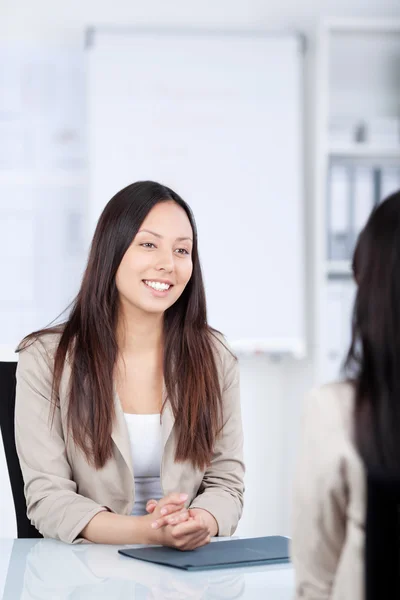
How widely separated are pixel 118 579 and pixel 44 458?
0.53m

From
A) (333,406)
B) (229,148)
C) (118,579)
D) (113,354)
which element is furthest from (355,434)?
(229,148)

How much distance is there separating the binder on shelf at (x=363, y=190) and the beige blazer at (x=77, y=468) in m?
1.76

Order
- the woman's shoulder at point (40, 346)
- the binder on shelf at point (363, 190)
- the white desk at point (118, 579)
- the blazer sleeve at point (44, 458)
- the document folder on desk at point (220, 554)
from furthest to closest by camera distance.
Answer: the binder on shelf at point (363, 190)
the woman's shoulder at point (40, 346)
the blazer sleeve at point (44, 458)
the document folder on desk at point (220, 554)
the white desk at point (118, 579)

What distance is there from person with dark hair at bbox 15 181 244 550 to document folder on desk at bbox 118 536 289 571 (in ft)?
0.53

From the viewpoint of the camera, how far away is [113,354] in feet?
6.97

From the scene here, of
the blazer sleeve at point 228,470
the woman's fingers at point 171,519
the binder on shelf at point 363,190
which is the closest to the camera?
the woman's fingers at point 171,519

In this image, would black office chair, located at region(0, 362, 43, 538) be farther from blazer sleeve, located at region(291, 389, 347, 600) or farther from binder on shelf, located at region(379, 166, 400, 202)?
binder on shelf, located at region(379, 166, 400, 202)

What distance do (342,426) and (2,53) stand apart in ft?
10.3

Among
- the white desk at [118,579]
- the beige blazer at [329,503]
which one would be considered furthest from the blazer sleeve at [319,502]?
the white desk at [118,579]

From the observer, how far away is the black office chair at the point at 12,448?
2047mm

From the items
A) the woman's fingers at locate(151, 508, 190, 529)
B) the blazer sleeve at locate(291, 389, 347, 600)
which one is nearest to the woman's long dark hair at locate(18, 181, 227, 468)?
the woman's fingers at locate(151, 508, 190, 529)

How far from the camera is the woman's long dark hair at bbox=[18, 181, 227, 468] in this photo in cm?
200

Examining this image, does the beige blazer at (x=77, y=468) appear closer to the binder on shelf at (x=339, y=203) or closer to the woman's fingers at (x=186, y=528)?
the woman's fingers at (x=186, y=528)

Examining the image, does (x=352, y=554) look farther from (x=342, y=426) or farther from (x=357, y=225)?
(x=357, y=225)
